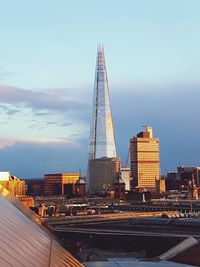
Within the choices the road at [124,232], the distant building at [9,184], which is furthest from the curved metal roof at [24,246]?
the distant building at [9,184]

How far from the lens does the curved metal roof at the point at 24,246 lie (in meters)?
16.3

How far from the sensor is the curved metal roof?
16328 millimetres

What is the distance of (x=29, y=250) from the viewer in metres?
18.0

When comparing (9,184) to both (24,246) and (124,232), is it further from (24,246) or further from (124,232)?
(24,246)

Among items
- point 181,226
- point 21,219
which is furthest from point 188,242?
point 181,226

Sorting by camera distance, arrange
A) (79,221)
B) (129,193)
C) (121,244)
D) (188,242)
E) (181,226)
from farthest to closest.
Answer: (129,193)
(79,221)
(181,226)
(121,244)
(188,242)

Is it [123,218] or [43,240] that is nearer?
[43,240]

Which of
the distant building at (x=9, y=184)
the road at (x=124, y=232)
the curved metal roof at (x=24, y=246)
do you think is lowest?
the curved metal roof at (x=24, y=246)

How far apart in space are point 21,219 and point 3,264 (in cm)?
793

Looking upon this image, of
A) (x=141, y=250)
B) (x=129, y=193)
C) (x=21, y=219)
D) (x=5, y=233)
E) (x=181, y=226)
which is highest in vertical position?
(x=129, y=193)

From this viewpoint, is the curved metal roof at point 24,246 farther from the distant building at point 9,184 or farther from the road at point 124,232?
the distant building at point 9,184

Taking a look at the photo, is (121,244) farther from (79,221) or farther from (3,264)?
(3,264)

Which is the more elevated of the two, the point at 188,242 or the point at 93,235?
the point at 93,235

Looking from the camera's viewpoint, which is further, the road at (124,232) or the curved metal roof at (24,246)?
the road at (124,232)
